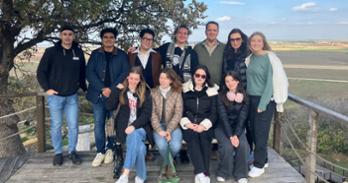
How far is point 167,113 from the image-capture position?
15.6 feet

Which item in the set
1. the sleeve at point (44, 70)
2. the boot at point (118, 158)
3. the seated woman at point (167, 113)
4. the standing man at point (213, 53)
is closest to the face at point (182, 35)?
the standing man at point (213, 53)

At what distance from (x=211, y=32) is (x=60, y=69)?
1821 mm

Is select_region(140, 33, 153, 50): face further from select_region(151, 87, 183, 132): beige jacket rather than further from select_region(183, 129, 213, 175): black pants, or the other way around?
select_region(183, 129, 213, 175): black pants

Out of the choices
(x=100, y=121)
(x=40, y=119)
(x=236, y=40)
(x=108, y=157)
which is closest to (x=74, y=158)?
(x=108, y=157)

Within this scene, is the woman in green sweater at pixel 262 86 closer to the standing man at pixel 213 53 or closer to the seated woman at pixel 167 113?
the standing man at pixel 213 53

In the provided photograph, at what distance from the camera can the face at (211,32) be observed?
5020 millimetres

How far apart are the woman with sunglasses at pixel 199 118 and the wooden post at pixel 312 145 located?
3.38 ft

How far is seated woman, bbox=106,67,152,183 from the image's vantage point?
4508 millimetres

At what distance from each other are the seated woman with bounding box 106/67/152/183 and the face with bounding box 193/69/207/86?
553mm

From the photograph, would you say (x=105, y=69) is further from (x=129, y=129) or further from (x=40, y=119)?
(x=40, y=119)

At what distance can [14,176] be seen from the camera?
196 inches

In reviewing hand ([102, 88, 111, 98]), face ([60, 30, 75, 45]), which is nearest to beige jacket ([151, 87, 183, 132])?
hand ([102, 88, 111, 98])

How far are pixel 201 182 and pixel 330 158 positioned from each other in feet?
83.7

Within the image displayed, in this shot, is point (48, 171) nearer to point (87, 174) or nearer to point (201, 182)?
point (87, 174)
